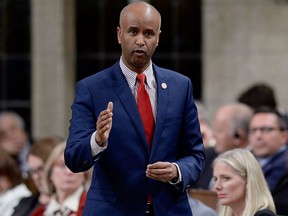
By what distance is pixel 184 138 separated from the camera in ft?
17.2

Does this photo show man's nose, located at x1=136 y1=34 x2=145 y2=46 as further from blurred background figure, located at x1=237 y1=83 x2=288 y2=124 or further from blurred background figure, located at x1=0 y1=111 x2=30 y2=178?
blurred background figure, located at x1=0 y1=111 x2=30 y2=178

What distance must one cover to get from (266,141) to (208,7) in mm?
5435

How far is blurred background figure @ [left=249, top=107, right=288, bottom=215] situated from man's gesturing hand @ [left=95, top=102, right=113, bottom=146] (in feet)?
12.5

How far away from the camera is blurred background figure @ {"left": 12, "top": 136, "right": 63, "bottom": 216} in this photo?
9.09 m

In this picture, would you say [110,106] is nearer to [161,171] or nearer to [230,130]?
[161,171]

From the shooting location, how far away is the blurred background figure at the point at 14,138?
1318cm

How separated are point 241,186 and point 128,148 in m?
2.16

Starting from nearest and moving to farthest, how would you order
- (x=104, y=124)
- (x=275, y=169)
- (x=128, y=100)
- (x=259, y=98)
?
(x=104, y=124) → (x=128, y=100) → (x=275, y=169) → (x=259, y=98)

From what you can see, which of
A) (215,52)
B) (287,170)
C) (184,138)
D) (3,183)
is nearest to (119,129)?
(184,138)

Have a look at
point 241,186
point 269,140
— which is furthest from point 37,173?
point 241,186

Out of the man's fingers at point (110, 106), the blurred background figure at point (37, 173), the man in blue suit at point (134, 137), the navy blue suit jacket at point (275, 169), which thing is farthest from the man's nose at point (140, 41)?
the blurred background figure at point (37, 173)

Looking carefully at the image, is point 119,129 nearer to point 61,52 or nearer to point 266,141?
point 266,141

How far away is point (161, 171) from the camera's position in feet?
16.1

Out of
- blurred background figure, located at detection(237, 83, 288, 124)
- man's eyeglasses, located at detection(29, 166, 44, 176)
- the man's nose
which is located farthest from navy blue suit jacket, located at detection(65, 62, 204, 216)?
blurred background figure, located at detection(237, 83, 288, 124)
